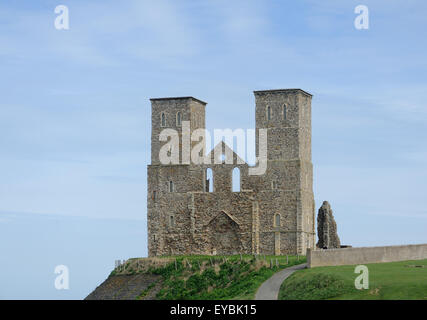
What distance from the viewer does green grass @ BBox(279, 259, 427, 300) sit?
1770 inches

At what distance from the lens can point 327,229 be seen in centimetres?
7088

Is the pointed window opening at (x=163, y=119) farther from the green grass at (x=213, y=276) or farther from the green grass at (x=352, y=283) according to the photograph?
the green grass at (x=352, y=283)

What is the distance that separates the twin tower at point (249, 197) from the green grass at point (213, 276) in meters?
2.79

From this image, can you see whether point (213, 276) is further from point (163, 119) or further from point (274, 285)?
point (163, 119)

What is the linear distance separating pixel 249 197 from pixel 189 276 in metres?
9.01

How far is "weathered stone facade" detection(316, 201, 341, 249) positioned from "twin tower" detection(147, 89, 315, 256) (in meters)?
1.39

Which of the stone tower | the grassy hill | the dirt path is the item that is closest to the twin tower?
the stone tower

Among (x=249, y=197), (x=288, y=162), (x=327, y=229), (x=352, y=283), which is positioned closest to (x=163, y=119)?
(x=249, y=197)

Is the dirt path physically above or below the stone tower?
below

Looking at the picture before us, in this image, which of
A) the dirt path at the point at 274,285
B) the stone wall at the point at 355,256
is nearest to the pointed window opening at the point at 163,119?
the dirt path at the point at 274,285

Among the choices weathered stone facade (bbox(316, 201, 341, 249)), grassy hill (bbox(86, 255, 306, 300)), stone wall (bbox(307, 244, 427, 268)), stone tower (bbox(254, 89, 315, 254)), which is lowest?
grassy hill (bbox(86, 255, 306, 300))

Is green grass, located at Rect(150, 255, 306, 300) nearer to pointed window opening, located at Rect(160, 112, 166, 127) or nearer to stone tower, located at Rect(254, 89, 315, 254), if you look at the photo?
stone tower, located at Rect(254, 89, 315, 254)
